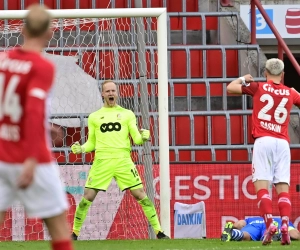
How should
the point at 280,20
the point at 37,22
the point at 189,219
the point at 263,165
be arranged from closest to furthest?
the point at 37,22, the point at 263,165, the point at 189,219, the point at 280,20

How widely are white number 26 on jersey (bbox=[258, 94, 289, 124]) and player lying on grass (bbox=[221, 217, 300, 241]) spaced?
1.22m

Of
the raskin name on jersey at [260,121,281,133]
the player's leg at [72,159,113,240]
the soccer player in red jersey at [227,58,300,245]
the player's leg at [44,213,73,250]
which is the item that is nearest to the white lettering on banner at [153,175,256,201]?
the player's leg at [72,159,113,240]

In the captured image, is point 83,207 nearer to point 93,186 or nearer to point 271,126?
point 93,186

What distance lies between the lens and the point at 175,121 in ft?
41.6

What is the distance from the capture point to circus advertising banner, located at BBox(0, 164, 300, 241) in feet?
35.8

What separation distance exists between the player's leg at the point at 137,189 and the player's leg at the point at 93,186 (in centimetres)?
11

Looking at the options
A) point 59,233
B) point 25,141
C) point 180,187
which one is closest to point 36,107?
point 25,141

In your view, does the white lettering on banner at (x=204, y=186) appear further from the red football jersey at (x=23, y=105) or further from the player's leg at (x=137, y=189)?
the red football jersey at (x=23, y=105)

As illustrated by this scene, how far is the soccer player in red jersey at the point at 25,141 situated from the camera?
4.49 m

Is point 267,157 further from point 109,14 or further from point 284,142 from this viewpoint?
point 109,14

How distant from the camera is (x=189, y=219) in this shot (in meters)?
11.0

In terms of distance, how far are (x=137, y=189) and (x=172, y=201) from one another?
3.68ft

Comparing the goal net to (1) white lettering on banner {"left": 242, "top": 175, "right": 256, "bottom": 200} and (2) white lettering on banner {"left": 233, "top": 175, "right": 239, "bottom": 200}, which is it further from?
(1) white lettering on banner {"left": 242, "top": 175, "right": 256, "bottom": 200}

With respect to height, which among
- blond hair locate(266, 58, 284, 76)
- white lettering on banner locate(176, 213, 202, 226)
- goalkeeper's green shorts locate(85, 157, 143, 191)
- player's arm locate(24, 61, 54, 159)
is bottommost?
white lettering on banner locate(176, 213, 202, 226)
